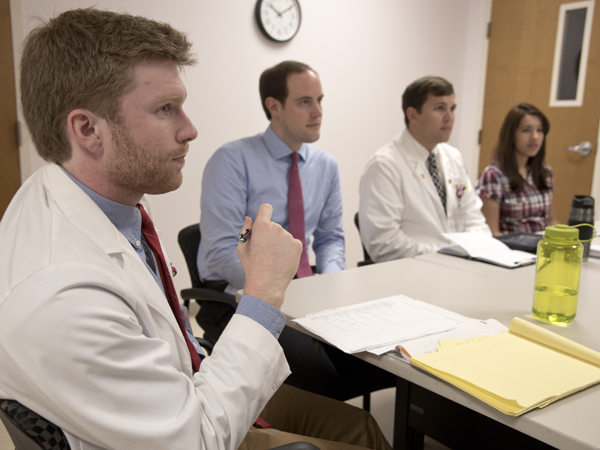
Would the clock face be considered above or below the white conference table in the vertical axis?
above

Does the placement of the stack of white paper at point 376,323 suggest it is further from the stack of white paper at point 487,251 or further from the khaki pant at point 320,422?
the stack of white paper at point 487,251

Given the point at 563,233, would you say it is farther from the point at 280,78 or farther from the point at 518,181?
the point at 518,181

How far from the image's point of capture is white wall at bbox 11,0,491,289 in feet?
10.2

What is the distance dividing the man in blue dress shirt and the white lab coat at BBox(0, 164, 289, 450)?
86 cm

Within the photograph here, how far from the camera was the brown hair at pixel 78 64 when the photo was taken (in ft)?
2.86

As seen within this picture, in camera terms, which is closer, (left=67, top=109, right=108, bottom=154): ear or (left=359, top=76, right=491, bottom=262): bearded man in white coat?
(left=67, top=109, right=108, bottom=154): ear

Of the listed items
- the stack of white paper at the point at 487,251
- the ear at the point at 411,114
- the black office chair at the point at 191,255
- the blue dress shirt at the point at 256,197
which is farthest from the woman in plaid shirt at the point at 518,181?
the black office chair at the point at 191,255

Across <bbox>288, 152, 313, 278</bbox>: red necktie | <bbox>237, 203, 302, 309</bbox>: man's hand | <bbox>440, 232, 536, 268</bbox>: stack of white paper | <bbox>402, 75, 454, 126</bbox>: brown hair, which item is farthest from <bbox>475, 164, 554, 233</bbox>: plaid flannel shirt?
<bbox>237, 203, 302, 309</bbox>: man's hand

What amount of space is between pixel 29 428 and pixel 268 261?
467mm

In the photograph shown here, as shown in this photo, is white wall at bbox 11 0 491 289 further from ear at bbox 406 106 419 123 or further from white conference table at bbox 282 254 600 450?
white conference table at bbox 282 254 600 450

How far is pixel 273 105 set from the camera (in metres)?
2.34

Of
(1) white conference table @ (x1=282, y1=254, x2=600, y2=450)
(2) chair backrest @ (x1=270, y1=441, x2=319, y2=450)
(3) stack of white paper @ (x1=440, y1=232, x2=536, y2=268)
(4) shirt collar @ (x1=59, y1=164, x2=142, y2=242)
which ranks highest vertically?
(4) shirt collar @ (x1=59, y1=164, x2=142, y2=242)

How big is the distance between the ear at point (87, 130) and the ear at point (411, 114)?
2.00 metres

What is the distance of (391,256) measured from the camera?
2332 mm
